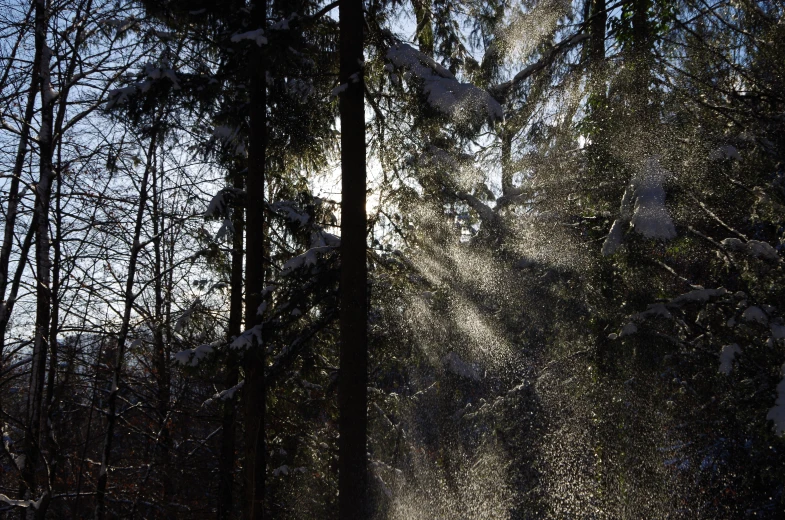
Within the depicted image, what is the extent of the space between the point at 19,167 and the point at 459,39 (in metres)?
6.13

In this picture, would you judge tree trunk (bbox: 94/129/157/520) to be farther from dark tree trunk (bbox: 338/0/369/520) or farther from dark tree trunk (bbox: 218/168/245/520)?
dark tree trunk (bbox: 338/0/369/520)

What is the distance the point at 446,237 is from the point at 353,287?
13.8 ft

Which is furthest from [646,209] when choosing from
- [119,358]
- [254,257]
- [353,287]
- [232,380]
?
[119,358]

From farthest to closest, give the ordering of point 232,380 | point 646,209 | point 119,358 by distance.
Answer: point 232,380 → point 119,358 → point 646,209

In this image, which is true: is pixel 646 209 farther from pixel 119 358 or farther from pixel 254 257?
pixel 119 358

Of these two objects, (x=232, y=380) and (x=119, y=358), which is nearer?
(x=119, y=358)

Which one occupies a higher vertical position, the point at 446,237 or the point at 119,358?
the point at 446,237

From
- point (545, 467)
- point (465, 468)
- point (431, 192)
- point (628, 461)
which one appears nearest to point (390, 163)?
point (431, 192)

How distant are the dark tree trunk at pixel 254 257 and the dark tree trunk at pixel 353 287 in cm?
127

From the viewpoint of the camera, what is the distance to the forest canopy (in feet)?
20.6

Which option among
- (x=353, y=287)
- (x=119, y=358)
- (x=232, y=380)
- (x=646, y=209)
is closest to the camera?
(x=646, y=209)

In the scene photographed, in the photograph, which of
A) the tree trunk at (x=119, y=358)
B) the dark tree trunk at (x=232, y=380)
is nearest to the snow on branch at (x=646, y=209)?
the dark tree trunk at (x=232, y=380)

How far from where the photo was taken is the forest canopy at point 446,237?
247 inches

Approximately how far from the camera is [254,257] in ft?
23.7
